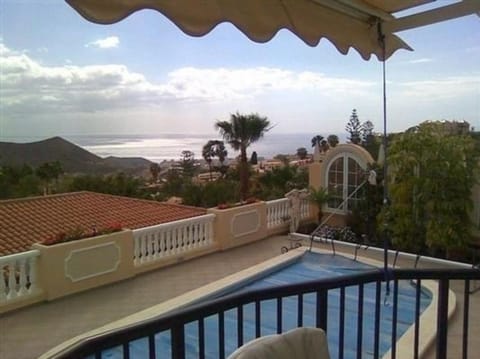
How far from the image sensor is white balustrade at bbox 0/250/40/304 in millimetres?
4691

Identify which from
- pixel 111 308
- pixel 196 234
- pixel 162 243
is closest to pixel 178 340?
pixel 111 308

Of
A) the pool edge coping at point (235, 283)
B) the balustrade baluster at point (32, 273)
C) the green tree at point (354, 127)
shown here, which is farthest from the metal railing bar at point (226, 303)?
the green tree at point (354, 127)

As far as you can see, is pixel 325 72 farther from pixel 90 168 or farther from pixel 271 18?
pixel 271 18

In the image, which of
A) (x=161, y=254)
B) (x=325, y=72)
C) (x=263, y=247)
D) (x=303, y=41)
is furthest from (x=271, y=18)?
(x=325, y=72)

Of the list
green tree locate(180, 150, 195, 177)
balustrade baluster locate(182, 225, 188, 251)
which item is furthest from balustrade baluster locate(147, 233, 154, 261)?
green tree locate(180, 150, 195, 177)

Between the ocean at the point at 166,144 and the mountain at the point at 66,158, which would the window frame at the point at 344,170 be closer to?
the ocean at the point at 166,144

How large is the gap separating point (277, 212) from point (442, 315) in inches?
261

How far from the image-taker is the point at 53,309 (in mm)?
4746

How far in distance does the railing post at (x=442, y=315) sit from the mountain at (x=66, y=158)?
3.94m

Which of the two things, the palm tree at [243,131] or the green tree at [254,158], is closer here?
the palm tree at [243,131]

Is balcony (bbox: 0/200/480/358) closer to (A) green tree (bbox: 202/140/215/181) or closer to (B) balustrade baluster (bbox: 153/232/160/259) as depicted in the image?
(B) balustrade baluster (bbox: 153/232/160/259)

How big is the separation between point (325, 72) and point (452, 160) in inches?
135

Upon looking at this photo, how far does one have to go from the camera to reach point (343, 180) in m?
8.84

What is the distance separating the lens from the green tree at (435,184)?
20.5 ft
